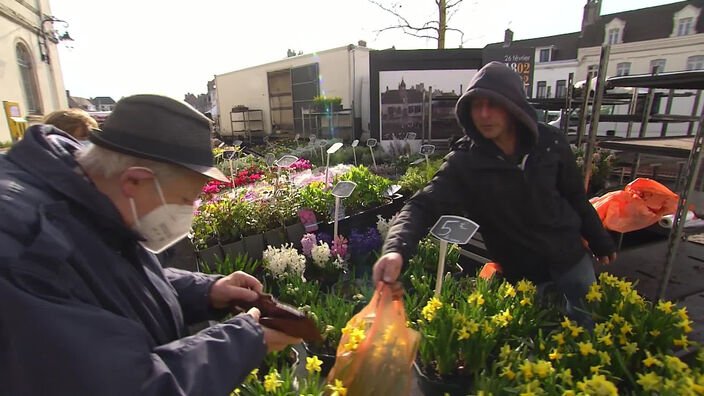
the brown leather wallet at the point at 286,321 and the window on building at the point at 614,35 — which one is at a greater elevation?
the window on building at the point at 614,35

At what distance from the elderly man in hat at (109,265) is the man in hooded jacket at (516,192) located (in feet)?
3.41

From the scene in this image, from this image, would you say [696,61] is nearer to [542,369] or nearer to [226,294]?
[542,369]

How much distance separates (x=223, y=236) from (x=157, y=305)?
7.80ft

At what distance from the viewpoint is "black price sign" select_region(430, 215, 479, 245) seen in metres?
1.59

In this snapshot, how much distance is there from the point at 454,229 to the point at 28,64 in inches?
628

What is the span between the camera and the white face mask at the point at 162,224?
106 centimetres

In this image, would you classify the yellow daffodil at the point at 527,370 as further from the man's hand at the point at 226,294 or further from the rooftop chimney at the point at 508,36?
the rooftop chimney at the point at 508,36

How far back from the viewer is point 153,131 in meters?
0.95

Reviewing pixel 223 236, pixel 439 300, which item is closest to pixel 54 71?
pixel 223 236

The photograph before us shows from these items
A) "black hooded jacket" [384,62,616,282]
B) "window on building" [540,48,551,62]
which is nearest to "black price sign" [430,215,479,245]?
"black hooded jacket" [384,62,616,282]

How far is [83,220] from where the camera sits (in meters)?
0.91

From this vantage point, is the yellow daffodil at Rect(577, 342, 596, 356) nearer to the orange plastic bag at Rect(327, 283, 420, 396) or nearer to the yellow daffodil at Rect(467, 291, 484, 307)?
the yellow daffodil at Rect(467, 291, 484, 307)

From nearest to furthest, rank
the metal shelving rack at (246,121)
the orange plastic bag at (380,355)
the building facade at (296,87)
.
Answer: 1. the orange plastic bag at (380,355)
2. the building facade at (296,87)
3. the metal shelving rack at (246,121)

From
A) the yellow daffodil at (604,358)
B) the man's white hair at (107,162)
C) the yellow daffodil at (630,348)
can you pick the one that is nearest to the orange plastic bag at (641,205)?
the yellow daffodil at (630,348)
